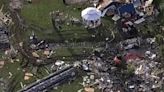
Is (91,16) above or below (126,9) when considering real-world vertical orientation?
below

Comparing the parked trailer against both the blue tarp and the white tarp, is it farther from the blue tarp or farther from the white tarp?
the blue tarp

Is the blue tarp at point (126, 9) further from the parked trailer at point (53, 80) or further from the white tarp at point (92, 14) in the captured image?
the parked trailer at point (53, 80)

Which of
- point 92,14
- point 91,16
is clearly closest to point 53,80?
point 91,16

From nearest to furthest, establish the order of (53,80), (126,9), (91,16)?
(53,80)
(91,16)
(126,9)

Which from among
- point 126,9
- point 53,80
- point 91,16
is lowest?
point 53,80

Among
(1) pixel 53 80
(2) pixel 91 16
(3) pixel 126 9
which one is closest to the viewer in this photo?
(1) pixel 53 80

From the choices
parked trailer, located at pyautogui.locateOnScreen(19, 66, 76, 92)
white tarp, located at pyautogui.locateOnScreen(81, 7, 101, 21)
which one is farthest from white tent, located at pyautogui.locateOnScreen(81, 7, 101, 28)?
parked trailer, located at pyautogui.locateOnScreen(19, 66, 76, 92)

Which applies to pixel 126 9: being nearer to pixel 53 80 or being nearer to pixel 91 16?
pixel 91 16

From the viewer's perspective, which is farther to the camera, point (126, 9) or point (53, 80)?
point (126, 9)

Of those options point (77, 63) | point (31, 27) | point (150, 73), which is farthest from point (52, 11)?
point (150, 73)
